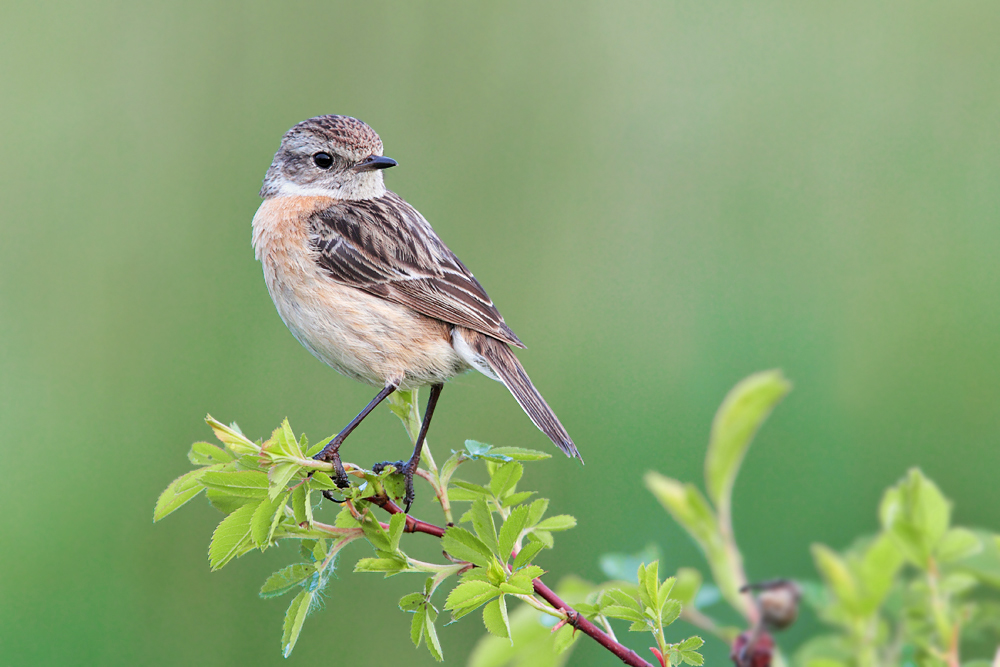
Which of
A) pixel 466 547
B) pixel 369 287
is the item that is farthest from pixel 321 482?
pixel 369 287

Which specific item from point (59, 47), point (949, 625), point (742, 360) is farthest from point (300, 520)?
point (59, 47)

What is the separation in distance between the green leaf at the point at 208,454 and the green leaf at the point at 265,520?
5.9 inches

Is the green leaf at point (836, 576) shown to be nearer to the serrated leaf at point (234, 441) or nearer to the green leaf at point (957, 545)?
the green leaf at point (957, 545)

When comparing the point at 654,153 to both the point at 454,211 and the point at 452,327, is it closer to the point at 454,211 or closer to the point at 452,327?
the point at 454,211

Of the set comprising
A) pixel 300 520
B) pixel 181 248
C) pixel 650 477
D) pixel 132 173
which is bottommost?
pixel 300 520

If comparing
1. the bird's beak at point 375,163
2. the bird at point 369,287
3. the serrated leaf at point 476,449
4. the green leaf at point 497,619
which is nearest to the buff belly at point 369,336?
the bird at point 369,287

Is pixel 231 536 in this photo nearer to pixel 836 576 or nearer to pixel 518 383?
pixel 836 576

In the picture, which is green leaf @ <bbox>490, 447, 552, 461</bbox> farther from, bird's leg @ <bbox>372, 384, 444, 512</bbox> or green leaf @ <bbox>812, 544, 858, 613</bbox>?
green leaf @ <bbox>812, 544, 858, 613</bbox>

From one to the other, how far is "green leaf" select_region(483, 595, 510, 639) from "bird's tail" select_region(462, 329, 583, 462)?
130 cm

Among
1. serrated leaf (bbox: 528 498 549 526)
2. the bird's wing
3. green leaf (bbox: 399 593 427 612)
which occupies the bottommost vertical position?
green leaf (bbox: 399 593 427 612)

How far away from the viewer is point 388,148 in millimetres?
6871

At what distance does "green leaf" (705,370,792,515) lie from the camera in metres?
0.80

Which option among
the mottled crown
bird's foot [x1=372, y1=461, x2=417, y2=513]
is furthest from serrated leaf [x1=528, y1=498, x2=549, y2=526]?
the mottled crown

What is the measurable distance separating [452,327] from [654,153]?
4011 mm
